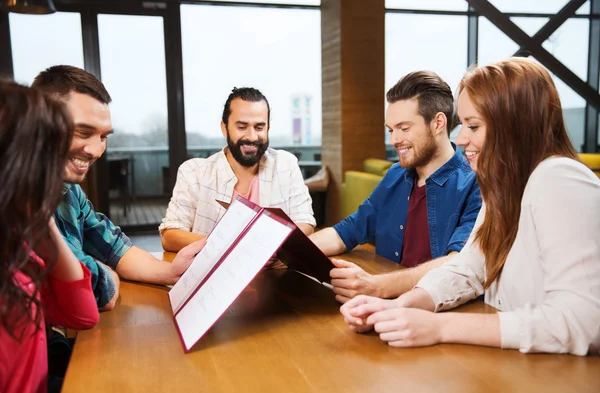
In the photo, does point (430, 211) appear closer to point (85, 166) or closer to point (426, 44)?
point (85, 166)

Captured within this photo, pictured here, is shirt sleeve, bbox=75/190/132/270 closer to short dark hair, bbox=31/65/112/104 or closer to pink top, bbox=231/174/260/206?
short dark hair, bbox=31/65/112/104

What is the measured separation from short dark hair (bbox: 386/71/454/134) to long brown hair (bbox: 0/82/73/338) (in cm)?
158

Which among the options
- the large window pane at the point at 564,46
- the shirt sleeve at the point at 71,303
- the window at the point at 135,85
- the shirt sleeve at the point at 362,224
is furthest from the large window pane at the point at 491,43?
the shirt sleeve at the point at 71,303

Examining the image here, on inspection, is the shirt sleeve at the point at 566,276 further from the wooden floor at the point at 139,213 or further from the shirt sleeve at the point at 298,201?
the wooden floor at the point at 139,213

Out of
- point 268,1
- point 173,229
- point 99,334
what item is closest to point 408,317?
point 99,334

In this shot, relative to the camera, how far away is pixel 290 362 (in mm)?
977

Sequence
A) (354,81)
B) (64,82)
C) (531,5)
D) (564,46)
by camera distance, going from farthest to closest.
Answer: (564,46), (531,5), (354,81), (64,82)

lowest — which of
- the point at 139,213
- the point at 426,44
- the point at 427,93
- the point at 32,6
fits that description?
the point at 139,213

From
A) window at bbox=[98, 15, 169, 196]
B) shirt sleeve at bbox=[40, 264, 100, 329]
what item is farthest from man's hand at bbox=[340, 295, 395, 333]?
window at bbox=[98, 15, 169, 196]

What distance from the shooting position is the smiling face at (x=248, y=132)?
2604mm

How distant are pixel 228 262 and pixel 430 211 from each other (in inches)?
44.4

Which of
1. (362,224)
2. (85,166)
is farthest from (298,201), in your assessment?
(85,166)

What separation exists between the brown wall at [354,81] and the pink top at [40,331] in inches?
186

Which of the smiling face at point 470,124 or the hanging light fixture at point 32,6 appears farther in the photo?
the hanging light fixture at point 32,6
